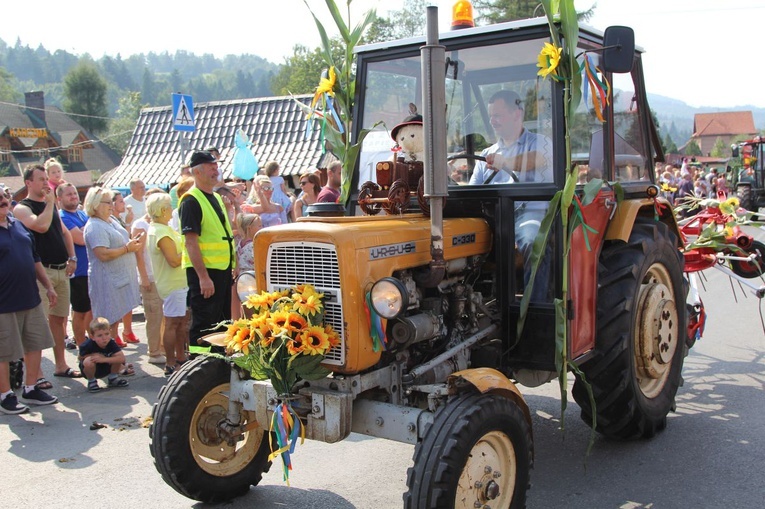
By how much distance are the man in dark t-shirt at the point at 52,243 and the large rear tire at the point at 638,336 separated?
4.55 m

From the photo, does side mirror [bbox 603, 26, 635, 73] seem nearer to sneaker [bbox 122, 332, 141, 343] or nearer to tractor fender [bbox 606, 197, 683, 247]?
tractor fender [bbox 606, 197, 683, 247]

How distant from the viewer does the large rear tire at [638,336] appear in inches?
168

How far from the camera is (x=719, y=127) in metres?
131

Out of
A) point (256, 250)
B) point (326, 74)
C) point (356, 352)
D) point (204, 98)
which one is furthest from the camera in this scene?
point (204, 98)

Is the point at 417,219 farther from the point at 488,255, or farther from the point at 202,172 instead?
the point at 202,172

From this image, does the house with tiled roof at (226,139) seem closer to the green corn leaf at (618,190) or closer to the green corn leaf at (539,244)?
the green corn leaf at (618,190)

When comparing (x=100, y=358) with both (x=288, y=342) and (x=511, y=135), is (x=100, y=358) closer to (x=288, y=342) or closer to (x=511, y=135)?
(x=288, y=342)

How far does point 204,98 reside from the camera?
150 meters

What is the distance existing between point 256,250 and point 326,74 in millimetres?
1455

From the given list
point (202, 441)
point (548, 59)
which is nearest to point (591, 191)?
point (548, 59)

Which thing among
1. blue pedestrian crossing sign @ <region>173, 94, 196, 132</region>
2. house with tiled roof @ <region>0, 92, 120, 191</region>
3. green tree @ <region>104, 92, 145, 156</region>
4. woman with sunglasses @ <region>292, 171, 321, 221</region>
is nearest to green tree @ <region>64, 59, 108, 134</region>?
green tree @ <region>104, 92, 145, 156</region>

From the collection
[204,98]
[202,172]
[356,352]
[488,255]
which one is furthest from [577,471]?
[204,98]

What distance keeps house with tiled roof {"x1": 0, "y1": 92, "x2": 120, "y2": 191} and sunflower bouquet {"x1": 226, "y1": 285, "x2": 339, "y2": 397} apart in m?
49.5

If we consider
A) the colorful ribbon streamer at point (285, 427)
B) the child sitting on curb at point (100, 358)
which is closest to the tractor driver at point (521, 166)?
the colorful ribbon streamer at point (285, 427)
